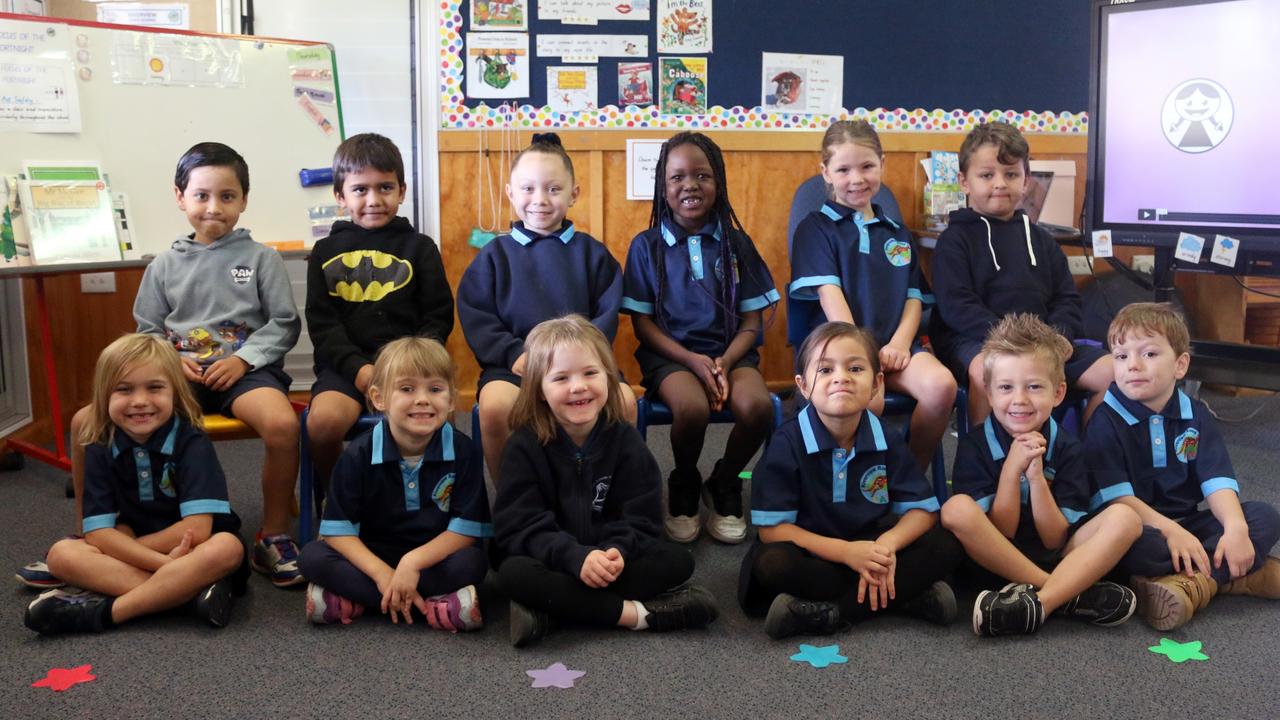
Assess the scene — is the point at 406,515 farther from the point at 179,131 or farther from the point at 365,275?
the point at 179,131

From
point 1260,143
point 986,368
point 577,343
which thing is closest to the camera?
point 577,343

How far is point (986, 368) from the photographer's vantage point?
6.99 ft

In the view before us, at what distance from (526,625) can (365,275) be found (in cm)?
103

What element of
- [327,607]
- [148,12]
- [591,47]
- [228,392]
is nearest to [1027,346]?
[327,607]

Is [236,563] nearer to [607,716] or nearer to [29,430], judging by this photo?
[607,716]

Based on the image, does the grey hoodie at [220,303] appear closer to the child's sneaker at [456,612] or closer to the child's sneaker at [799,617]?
the child's sneaker at [456,612]

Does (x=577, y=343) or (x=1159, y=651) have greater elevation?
(x=577, y=343)

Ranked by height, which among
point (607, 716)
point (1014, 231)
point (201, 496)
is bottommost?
point (607, 716)

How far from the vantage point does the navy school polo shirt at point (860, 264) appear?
8.55 feet

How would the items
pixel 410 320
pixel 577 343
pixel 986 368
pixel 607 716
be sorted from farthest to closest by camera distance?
1. pixel 410 320
2. pixel 986 368
3. pixel 577 343
4. pixel 607 716

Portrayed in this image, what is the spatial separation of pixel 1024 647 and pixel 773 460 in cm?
55

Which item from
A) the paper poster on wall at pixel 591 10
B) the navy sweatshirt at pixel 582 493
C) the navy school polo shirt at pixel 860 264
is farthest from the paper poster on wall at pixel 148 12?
the navy sweatshirt at pixel 582 493

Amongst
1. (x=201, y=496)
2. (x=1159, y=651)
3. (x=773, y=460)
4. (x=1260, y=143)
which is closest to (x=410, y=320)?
(x=201, y=496)

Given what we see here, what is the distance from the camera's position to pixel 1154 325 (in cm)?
211
